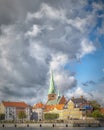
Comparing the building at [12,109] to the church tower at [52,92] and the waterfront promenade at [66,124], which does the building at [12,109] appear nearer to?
the church tower at [52,92]

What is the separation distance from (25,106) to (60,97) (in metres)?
11.3

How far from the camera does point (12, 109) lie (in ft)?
301

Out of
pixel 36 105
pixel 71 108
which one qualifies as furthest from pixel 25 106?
pixel 71 108

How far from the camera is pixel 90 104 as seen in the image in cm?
7350

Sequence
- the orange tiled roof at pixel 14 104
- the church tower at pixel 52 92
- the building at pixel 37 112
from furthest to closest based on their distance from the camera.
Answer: the church tower at pixel 52 92
the building at pixel 37 112
the orange tiled roof at pixel 14 104

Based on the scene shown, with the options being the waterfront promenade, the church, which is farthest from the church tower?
the waterfront promenade

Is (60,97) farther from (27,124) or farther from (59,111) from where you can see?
(27,124)

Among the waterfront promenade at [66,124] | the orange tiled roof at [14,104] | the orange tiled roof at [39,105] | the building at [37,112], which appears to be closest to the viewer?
the waterfront promenade at [66,124]

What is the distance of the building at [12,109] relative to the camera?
9006 cm

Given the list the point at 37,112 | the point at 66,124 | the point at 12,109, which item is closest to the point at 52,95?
the point at 37,112

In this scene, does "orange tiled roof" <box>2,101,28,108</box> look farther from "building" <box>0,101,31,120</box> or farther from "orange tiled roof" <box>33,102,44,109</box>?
"orange tiled roof" <box>33,102,44,109</box>

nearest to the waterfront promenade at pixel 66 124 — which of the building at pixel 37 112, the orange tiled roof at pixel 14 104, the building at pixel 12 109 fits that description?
the building at pixel 12 109

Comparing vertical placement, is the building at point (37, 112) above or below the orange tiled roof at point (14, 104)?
below

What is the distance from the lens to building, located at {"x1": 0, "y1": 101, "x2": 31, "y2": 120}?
295 ft
